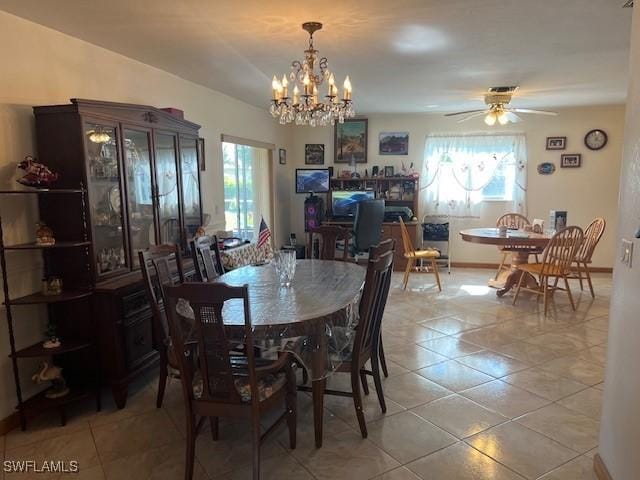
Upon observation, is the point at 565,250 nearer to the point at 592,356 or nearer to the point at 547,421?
the point at 592,356

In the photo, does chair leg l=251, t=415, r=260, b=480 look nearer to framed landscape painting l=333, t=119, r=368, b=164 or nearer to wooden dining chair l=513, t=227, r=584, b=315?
wooden dining chair l=513, t=227, r=584, b=315

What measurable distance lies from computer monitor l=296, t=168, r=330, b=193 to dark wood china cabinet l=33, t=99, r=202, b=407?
Answer: 3402 millimetres

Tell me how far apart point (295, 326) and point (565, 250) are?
370 cm

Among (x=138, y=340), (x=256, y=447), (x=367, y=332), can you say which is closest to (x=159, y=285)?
(x=138, y=340)

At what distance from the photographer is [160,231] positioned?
10.9 feet

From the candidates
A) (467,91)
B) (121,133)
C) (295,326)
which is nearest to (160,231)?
(121,133)

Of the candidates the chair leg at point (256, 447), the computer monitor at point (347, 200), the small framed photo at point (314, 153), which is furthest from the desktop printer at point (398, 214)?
the chair leg at point (256, 447)

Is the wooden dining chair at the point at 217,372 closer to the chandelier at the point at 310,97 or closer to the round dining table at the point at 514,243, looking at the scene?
the chandelier at the point at 310,97

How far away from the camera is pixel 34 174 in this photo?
236 cm

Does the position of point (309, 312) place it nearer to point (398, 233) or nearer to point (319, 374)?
point (319, 374)

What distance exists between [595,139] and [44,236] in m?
6.83

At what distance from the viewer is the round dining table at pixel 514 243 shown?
15.6 feet

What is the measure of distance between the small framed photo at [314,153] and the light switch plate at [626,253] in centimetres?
543

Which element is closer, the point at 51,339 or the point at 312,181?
the point at 51,339
